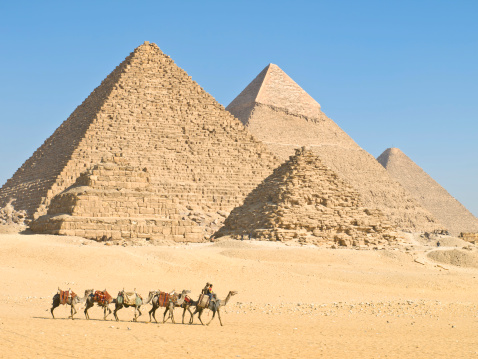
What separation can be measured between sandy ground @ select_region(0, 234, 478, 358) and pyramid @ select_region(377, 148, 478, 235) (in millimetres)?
76103

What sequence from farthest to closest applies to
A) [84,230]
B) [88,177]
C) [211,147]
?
[211,147] < [88,177] < [84,230]

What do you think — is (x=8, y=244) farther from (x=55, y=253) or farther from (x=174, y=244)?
(x=174, y=244)

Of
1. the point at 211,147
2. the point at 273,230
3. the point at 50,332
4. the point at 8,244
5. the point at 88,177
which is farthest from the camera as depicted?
the point at 211,147

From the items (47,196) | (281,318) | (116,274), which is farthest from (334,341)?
(47,196)

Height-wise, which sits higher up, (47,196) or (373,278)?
(47,196)

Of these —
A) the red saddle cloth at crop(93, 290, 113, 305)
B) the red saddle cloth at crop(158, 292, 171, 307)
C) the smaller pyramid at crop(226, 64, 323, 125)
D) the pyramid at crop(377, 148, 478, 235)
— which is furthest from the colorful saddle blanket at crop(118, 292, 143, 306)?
the pyramid at crop(377, 148, 478, 235)

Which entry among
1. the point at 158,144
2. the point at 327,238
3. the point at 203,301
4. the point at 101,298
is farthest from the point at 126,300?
the point at 158,144

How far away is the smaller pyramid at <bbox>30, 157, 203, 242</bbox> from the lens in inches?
942

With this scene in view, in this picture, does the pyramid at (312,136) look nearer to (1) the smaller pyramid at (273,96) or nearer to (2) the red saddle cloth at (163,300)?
(1) the smaller pyramid at (273,96)

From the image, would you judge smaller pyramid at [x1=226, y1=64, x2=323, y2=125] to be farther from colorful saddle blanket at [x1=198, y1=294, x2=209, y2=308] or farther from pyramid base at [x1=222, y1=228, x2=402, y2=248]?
colorful saddle blanket at [x1=198, y1=294, x2=209, y2=308]

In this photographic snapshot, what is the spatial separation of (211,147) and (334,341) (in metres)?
43.1

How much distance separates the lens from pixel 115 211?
24781mm

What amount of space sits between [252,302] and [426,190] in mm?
94718

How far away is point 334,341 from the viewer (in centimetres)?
1106
